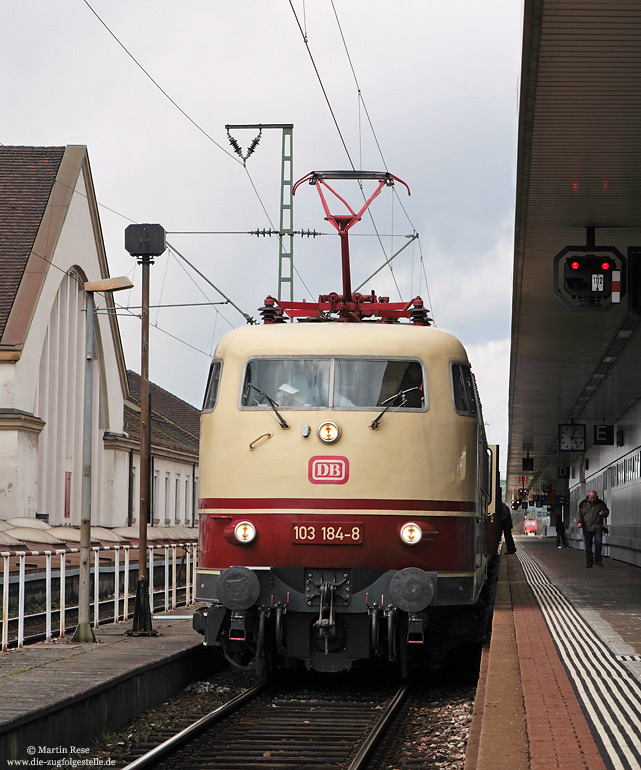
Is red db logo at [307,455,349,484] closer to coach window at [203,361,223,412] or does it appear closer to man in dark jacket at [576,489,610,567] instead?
coach window at [203,361,223,412]

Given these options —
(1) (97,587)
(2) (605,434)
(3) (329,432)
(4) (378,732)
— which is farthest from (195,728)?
(2) (605,434)

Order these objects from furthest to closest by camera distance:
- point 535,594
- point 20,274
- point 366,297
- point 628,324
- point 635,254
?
point 20,274
point 628,324
point 535,594
point 635,254
point 366,297

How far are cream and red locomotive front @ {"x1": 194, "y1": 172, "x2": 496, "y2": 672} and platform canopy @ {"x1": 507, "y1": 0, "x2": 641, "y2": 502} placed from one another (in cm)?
266

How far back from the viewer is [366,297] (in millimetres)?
12727

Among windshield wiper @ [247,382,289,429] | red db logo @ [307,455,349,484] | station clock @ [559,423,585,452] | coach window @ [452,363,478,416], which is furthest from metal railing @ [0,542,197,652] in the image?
station clock @ [559,423,585,452]

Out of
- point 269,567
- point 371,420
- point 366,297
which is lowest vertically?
point 269,567

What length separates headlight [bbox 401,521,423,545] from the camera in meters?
10.2

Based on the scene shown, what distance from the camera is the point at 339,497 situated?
10266 millimetres

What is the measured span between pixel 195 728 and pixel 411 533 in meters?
2.54

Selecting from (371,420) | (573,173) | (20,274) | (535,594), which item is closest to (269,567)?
(371,420)

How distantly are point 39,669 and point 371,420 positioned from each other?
3499 millimetres

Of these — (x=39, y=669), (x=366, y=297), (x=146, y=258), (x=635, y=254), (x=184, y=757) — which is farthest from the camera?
(x=635, y=254)

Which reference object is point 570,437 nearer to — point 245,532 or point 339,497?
point 339,497

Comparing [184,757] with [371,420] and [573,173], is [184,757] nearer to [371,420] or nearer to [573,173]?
[371,420]
